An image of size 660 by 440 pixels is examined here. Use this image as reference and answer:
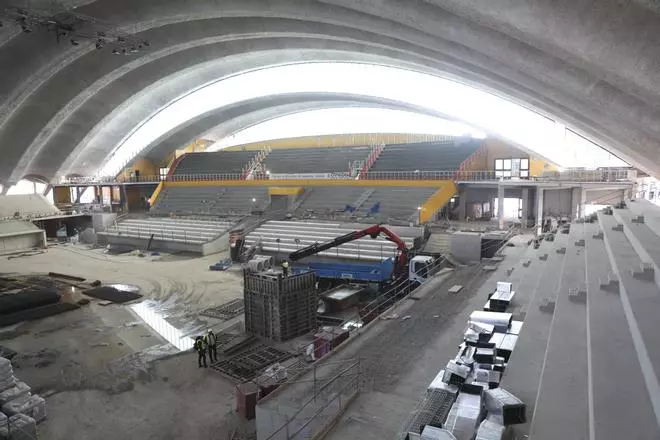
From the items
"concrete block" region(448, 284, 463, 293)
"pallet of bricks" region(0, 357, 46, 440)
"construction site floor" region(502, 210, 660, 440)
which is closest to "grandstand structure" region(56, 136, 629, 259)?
"concrete block" region(448, 284, 463, 293)

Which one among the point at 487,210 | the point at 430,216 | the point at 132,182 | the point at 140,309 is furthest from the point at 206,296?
the point at 132,182

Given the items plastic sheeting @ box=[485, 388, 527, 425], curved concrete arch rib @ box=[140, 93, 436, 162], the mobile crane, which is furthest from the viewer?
curved concrete arch rib @ box=[140, 93, 436, 162]

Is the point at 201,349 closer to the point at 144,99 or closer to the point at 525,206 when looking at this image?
the point at 525,206

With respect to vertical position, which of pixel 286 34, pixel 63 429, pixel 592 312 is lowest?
pixel 63 429

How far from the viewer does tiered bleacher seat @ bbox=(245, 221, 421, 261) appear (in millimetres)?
17375

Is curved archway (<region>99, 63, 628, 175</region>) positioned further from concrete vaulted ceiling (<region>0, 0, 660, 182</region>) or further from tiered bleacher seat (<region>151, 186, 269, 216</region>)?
tiered bleacher seat (<region>151, 186, 269, 216</region>)

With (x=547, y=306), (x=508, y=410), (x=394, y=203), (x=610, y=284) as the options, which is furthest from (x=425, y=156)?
(x=508, y=410)

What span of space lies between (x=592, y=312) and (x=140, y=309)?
12440mm

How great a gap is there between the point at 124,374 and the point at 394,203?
16047 mm

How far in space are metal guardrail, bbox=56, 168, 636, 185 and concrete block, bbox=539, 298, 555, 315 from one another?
13679 mm

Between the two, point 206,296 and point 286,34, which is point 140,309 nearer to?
point 206,296

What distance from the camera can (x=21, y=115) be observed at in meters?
27.6

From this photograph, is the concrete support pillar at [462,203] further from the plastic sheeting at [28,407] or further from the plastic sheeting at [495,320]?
the plastic sheeting at [28,407]

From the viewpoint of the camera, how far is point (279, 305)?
10406mm
